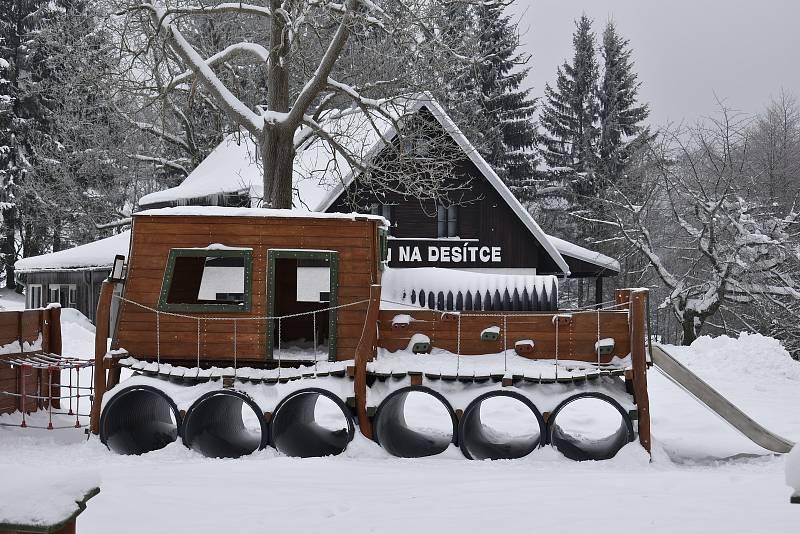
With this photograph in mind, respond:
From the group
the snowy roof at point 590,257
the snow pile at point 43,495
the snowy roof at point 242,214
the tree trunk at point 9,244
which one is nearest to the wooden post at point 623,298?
the snowy roof at point 242,214

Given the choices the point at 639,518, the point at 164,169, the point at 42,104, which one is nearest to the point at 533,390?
the point at 639,518

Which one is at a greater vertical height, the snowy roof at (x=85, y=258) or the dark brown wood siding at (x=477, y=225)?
the dark brown wood siding at (x=477, y=225)

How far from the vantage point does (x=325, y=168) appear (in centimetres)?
2214

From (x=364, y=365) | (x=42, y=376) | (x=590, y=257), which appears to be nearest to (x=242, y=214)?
(x=364, y=365)

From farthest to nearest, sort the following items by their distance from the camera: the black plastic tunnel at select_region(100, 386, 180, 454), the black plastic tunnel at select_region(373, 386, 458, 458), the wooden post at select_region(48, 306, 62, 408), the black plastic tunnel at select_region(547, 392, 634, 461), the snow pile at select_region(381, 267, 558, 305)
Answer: the wooden post at select_region(48, 306, 62, 408), the snow pile at select_region(381, 267, 558, 305), the black plastic tunnel at select_region(100, 386, 180, 454), the black plastic tunnel at select_region(373, 386, 458, 458), the black plastic tunnel at select_region(547, 392, 634, 461)

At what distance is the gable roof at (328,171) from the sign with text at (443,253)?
154 centimetres

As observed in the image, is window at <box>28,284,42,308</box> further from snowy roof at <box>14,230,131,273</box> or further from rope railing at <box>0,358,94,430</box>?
rope railing at <box>0,358,94,430</box>

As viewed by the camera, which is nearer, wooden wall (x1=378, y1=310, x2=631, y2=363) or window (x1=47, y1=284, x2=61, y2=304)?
wooden wall (x1=378, y1=310, x2=631, y2=363)

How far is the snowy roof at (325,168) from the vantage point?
2086 cm

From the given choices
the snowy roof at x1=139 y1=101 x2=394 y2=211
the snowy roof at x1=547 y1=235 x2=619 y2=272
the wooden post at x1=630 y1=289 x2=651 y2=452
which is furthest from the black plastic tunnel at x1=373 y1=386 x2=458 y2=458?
the snowy roof at x1=547 y1=235 x2=619 y2=272

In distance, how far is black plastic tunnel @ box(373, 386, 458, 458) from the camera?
30.5ft

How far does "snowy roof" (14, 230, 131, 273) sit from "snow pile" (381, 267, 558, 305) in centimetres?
1645

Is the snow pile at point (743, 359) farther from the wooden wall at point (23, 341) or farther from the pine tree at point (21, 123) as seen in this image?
the pine tree at point (21, 123)

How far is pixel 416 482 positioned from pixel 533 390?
7.11ft
